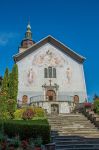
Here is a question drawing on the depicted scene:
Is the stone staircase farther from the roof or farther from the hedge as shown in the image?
the roof

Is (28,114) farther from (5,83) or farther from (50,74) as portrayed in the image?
(50,74)

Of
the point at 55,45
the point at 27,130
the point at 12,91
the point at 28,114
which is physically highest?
the point at 55,45

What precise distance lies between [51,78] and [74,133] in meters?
16.8

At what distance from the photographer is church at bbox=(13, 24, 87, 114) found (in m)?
32.2

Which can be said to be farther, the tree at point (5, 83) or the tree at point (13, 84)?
the tree at point (13, 84)

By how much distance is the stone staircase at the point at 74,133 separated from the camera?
14188 mm

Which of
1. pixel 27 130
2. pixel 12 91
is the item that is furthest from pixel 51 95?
pixel 27 130

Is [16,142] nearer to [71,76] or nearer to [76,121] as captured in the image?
[76,121]

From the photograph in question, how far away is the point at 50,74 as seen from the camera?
33406 millimetres

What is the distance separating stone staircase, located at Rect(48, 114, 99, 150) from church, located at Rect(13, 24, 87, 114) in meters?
10.2

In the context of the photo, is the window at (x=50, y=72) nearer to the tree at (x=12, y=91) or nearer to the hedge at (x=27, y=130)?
the tree at (x=12, y=91)

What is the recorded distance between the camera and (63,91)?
32.6 m

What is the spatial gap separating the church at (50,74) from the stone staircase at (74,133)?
10246mm

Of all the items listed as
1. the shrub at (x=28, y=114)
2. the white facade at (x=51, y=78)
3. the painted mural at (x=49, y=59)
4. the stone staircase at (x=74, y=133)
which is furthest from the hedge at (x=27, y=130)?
the painted mural at (x=49, y=59)
